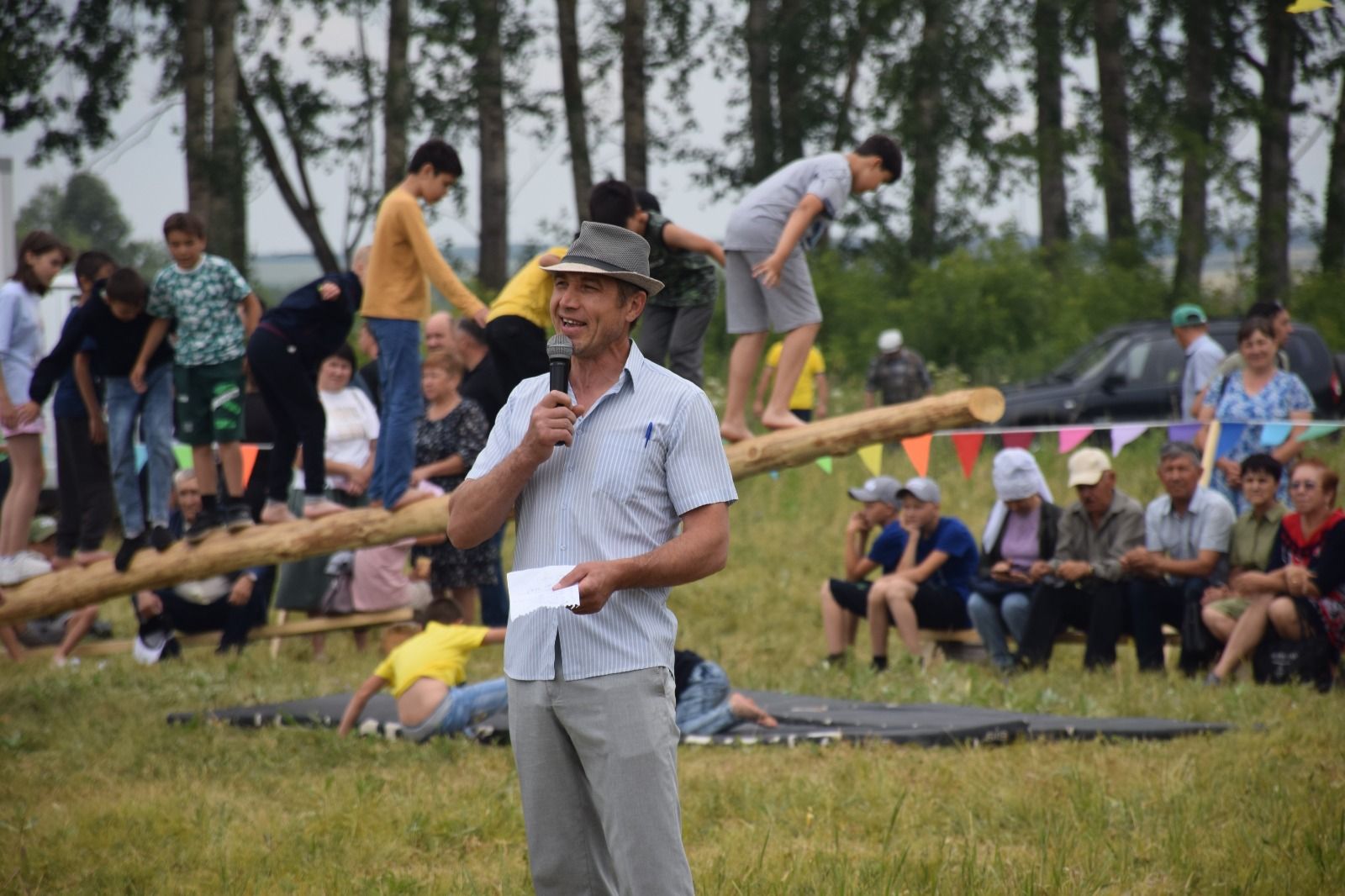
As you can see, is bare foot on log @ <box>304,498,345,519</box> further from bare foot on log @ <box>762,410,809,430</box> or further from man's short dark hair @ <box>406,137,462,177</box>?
bare foot on log @ <box>762,410,809,430</box>

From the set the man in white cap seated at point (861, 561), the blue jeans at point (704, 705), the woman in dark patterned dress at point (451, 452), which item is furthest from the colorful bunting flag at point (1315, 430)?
the woman in dark patterned dress at point (451, 452)

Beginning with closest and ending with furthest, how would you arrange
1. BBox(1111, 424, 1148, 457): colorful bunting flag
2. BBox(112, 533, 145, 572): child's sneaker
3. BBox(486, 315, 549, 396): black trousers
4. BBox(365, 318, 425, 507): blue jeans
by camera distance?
BBox(486, 315, 549, 396): black trousers, BBox(365, 318, 425, 507): blue jeans, BBox(112, 533, 145, 572): child's sneaker, BBox(1111, 424, 1148, 457): colorful bunting flag

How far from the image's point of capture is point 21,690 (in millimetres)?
8680

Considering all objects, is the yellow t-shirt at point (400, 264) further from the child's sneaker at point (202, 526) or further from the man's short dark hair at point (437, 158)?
the child's sneaker at point (202, 526)

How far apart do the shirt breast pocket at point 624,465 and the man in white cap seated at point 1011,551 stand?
6363mm

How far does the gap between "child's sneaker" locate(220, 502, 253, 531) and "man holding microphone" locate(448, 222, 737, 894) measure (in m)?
4.65

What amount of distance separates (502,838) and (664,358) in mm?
3366

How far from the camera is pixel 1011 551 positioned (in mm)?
9812

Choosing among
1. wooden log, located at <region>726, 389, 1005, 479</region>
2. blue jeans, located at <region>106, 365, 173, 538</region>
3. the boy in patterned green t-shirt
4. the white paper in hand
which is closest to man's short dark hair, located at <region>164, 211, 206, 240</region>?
the boy in patterned green t-shirt

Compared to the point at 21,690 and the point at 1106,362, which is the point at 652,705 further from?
the point at 1106,362

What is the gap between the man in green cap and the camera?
10859 mm

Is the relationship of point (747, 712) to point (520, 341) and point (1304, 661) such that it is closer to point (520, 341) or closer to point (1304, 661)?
point (520, 341)

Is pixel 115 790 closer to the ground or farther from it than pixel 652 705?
closer to the ground

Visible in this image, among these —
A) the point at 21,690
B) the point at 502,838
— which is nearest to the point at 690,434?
the point at 502,838
